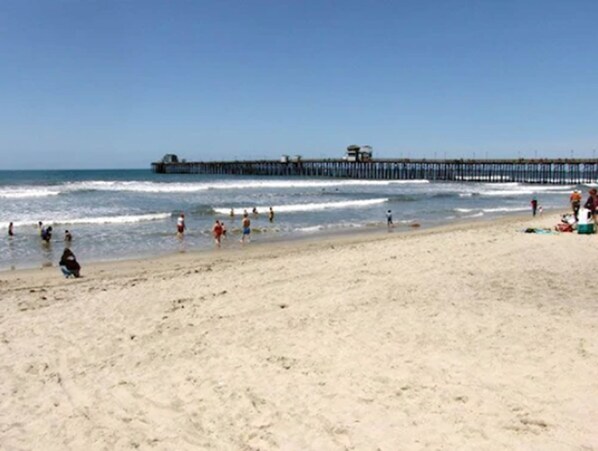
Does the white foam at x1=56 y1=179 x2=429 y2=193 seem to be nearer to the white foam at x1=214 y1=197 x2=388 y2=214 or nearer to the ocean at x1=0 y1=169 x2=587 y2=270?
the ocean at x1=0 y1=169 x2=587 y2=270

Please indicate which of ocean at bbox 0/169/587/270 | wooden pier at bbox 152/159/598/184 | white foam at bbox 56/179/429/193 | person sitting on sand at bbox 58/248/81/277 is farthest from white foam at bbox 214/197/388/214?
wooden pier at bbox 152/159/598/184

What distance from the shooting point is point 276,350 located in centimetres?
579

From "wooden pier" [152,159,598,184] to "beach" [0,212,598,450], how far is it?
55.8 m

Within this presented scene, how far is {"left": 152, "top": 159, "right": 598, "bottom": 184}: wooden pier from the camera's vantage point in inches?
2445

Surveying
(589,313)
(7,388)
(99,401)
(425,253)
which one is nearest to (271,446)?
(99,401)

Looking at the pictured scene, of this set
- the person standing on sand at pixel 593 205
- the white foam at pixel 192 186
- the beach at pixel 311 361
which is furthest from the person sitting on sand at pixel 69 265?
the white foam at pixel 192 186

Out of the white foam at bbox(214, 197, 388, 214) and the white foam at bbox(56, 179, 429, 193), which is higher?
the white foam at bbox(56, 179, 429, 193)

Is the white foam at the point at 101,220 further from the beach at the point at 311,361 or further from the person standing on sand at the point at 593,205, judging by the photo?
the person standing on sand at the point at 593,205

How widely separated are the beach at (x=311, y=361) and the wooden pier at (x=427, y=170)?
5576cm

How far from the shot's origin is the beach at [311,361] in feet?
13.5

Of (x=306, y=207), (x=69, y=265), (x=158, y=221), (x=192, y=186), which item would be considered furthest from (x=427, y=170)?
(x=69, y=265)

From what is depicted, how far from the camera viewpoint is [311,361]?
17.8 feet

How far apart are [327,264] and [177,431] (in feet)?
22.8

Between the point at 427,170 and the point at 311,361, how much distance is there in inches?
2715
